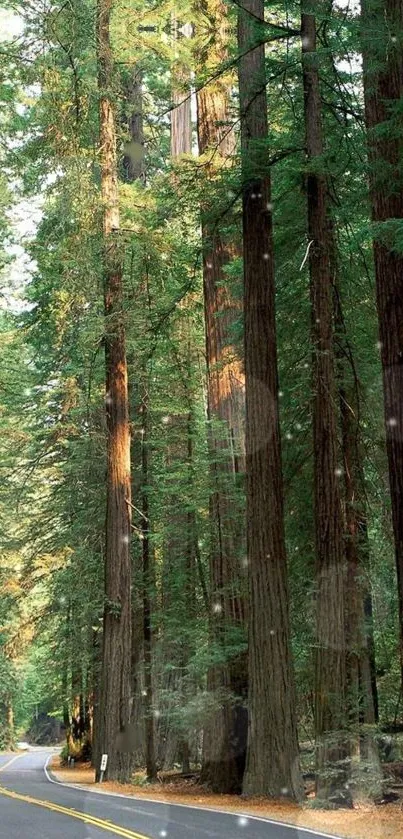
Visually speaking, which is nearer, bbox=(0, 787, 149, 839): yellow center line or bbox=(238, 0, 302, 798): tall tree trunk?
bbox=(0, 787, 149, 839): yellow center line

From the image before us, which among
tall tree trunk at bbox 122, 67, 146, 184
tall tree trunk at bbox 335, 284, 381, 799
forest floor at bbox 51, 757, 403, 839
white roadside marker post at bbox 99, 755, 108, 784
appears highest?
tall tree trunk at bbox 122, 67, 146, 184

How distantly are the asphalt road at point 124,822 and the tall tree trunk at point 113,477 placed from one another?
334 cm

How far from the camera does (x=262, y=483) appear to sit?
13.3 m

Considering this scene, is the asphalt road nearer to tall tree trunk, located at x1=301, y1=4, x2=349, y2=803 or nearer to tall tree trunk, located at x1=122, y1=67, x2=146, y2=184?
tall tree trunk, located at x1=301, y1=4, x2=349, y2=803

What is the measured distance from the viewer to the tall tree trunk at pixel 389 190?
9.66 meters

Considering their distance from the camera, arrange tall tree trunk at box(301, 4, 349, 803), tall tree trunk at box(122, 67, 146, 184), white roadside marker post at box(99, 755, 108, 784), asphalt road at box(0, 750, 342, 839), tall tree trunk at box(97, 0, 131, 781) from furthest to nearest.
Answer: tall tree trunk at box(122, 67, 146, 184) < tall tree trunk at box(97, 0, 131, 781) < white roadside marker post at box(99, 755, 108, 784) < tall tree trunk at box(301, 4, 349, 803) < asphalt road at box(0, 750, 342, 839)

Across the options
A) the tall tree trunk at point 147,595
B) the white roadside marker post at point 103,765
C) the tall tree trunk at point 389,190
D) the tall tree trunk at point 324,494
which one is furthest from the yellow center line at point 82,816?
the tall tree trunk at point 147,595

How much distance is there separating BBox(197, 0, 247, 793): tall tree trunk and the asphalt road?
2.51 meters

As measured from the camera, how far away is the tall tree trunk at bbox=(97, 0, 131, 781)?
58.9 feet

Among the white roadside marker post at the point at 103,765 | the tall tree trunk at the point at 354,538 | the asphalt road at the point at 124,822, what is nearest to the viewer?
the asphalt road at the point at 124,822

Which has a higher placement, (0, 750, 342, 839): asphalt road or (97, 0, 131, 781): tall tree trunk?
(97, 0, 131, 781): tall tree trunk

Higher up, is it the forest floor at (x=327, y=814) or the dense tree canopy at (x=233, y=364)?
the dense tree canopy at (x=233, y=364)

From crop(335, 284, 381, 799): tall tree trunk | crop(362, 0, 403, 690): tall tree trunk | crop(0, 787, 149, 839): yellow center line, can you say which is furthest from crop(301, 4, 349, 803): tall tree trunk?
crop(0, 787, 149, 839): yellow center line

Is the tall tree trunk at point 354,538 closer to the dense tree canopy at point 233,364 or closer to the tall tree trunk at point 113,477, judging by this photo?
the dense tree canopy at point 233,364
